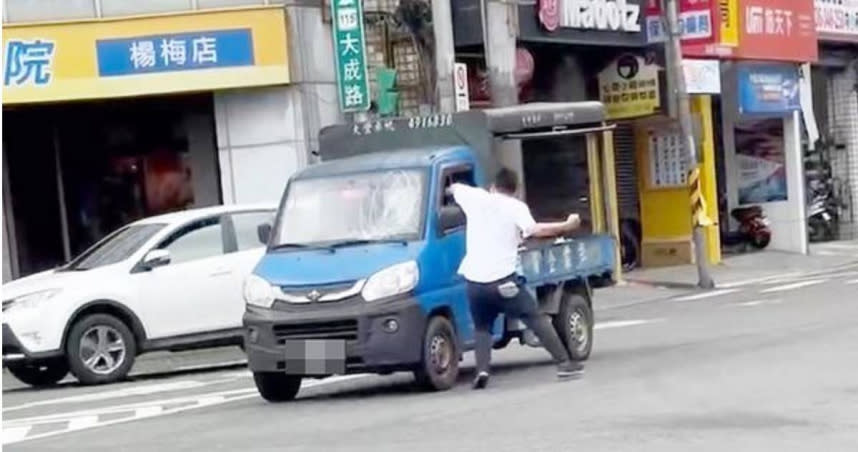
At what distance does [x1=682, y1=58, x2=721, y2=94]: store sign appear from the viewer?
2995 cm

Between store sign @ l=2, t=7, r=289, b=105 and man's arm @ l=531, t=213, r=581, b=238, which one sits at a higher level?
store sign @ l=2, t=7, r=289, b=105

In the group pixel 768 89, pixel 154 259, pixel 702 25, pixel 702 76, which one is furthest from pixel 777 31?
pixel 154 259

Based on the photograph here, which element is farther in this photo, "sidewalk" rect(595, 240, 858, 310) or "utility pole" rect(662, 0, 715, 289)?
"utility pole" rect(662, 0, 715, 289)

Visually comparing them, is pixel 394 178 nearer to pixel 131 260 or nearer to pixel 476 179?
pixel 476 179

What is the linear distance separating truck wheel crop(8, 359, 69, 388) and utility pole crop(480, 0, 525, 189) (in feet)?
30.3

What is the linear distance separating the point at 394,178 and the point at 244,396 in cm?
226

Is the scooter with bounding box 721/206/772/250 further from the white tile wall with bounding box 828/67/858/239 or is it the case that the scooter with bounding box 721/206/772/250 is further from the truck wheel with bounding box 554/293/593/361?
the truck wheel with bounding box 554/293/593/361

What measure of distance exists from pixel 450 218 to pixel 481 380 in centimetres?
130

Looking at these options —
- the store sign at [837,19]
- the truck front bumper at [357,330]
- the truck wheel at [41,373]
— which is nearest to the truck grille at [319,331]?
the truck front bumper at [357,330]

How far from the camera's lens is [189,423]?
12672 millimetres

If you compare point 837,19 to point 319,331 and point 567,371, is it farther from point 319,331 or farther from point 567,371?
point 319,331

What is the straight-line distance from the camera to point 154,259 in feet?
56.5

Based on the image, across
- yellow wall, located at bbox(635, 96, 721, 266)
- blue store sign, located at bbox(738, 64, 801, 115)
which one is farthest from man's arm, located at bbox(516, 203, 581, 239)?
blue store sign, located at bbox(738, 64, 801, 115)

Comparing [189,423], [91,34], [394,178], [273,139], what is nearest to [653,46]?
[273,139]
